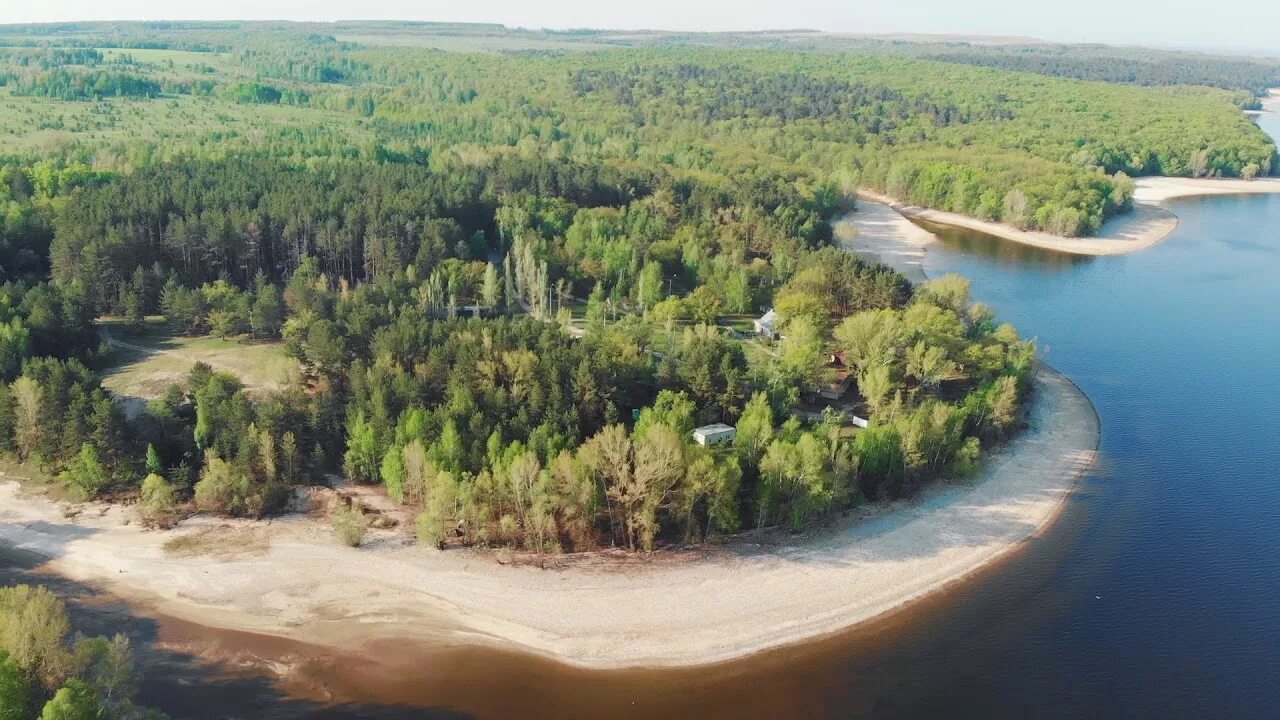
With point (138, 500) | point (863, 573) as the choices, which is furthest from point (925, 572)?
point (138, 500)

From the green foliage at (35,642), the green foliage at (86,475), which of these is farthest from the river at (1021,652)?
the green foliage at (86,475)

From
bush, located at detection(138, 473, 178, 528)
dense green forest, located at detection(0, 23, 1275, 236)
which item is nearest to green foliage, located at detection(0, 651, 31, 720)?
bush, located at detection(138, 473, 178, 528)

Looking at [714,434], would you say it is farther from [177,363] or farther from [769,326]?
[177,363]

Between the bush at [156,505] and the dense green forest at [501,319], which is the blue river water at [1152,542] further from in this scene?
the bush at [156,505]

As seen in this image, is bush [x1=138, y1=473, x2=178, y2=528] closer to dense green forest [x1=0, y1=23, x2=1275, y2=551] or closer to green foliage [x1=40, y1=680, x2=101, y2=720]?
dense green forest [x1=0, y1=23, x2=1275, y2=551]

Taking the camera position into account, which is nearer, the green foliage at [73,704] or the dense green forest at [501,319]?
the green foliage at [73,704]

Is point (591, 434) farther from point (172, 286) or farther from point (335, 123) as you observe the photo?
point (335, 123)

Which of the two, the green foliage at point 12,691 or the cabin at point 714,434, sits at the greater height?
the cabin at point 714,434
